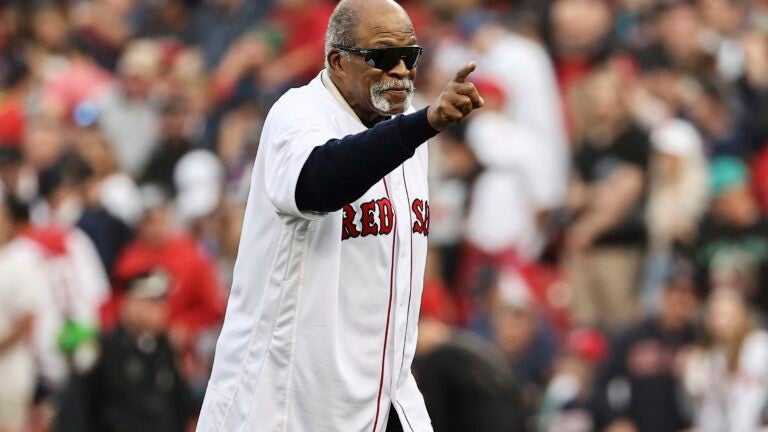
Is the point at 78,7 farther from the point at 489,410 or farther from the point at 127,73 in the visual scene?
the point at 489,410

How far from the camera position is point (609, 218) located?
13.5 meters

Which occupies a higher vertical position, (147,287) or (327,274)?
(327,274)

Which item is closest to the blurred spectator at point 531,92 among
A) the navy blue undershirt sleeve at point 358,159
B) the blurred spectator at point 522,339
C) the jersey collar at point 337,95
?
the blurred spectator at point 522,339

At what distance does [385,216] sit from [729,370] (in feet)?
Answer: 19.6

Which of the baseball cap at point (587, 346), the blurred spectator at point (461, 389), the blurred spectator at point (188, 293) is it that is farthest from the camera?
the blurred spectator at point (188, 293)

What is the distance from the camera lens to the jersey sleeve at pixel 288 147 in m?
5.79

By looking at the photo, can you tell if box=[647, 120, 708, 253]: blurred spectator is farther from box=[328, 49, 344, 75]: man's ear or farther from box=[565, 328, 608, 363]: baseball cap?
box=[328, 49, 344, 75]: man's ear

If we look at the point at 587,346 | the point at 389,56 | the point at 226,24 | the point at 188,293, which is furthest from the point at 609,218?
the point at 389,56

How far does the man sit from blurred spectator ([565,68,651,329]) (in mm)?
7233

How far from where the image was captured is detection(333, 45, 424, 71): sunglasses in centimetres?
594

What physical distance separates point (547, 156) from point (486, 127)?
0.53 m

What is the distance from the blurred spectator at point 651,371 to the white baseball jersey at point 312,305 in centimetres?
568

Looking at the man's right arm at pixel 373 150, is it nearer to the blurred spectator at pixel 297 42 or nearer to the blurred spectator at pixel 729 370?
the blurred spectator at pixel 729 370

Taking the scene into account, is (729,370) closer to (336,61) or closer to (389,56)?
(336,61)
